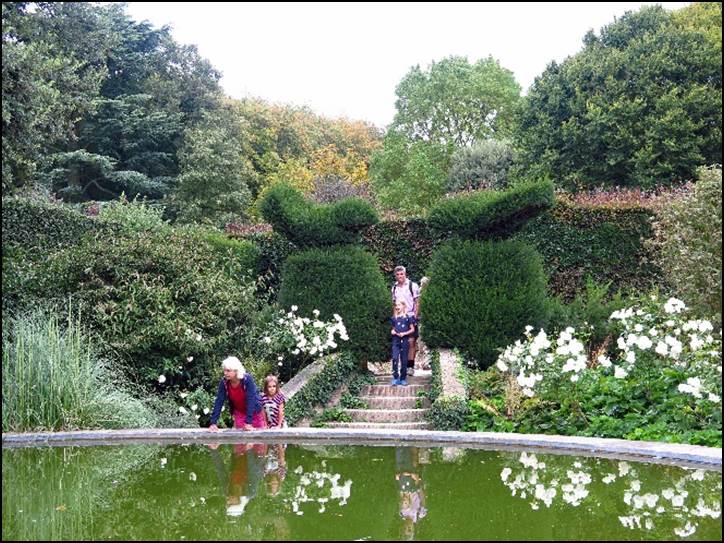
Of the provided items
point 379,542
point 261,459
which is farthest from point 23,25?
point 379,542

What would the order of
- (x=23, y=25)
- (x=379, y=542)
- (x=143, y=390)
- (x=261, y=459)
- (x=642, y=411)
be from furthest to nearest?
(x=23, y=25) < (x=143, y=390) < (x=642, y=411) < (x=261, y=459) < (x=379, y=542)

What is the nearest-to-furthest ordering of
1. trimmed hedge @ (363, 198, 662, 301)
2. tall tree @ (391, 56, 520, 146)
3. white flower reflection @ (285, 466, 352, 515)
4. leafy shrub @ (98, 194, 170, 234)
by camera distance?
white flower reflection @ (285, 466, 352, 515) < leafy shrub @ (98, 194, 170, 234) < trimmed hedge @ (363, 198, 662, 301) < tall tree @ (391, 56, 520, 146)

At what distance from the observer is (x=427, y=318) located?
38.4 feet

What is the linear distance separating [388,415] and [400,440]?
8.15 ft

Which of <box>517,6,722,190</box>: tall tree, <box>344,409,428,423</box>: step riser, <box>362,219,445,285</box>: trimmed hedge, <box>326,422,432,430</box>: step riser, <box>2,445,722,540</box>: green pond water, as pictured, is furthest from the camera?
<box>517,6,722,190</box>: tall tree

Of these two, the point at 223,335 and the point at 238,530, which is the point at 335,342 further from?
the point at 238,530

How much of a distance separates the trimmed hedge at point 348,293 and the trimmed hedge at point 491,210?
124 cm

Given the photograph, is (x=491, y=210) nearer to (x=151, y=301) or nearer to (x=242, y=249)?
(x=151, y=301)

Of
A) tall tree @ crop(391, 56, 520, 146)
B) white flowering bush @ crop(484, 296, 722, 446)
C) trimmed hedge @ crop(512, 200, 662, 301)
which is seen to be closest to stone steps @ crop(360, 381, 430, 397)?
white flowering bush @ crop(484, 296, 722, 446)

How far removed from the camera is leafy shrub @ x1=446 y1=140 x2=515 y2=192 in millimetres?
26717

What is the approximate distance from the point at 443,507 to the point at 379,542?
2.69 ft

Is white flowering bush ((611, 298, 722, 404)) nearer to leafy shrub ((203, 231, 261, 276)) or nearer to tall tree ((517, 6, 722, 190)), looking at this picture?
leafy shrub ((203, 231, 261, 276))

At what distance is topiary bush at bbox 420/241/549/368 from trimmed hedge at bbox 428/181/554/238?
273 millimetres

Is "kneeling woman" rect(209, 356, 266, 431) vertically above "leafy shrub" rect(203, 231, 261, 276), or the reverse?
"leafy shrub" rect(203, 231, 261, 276)
